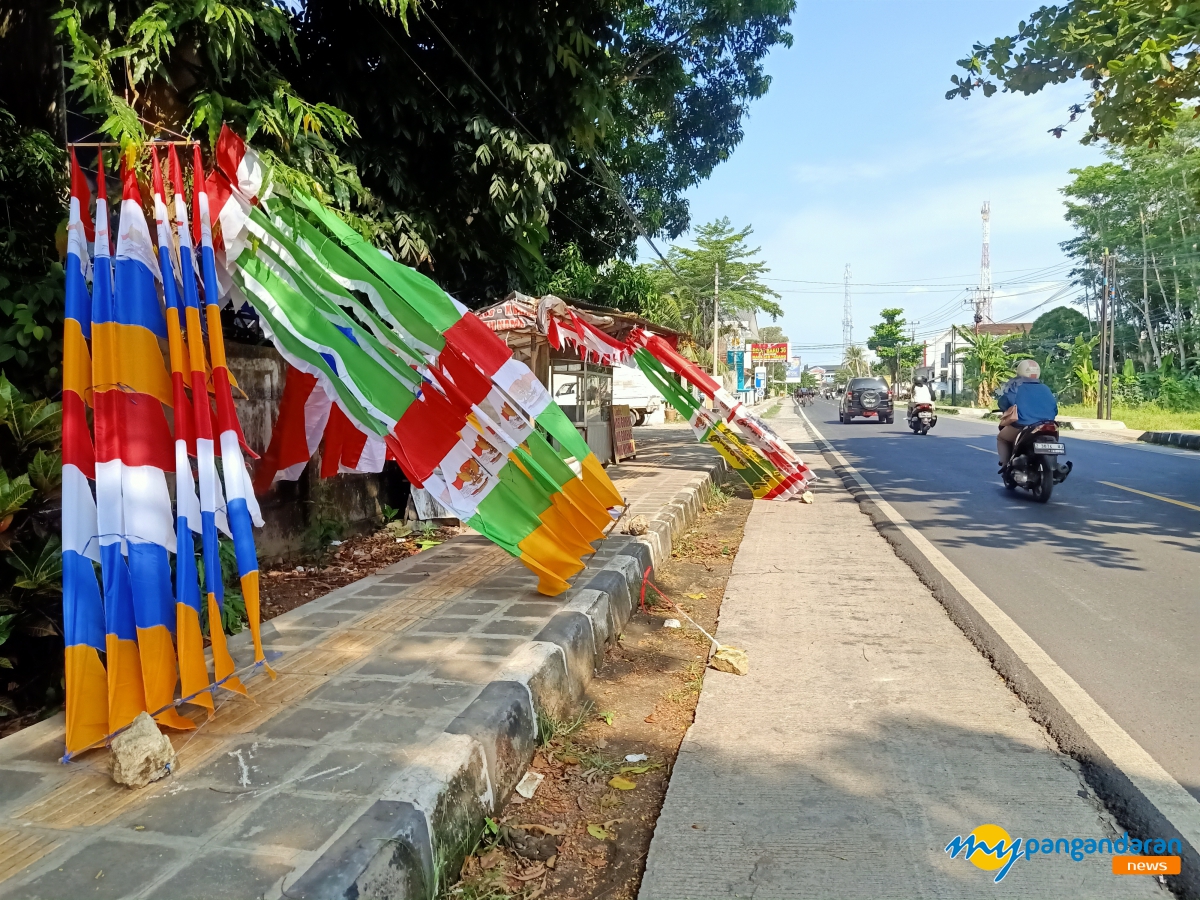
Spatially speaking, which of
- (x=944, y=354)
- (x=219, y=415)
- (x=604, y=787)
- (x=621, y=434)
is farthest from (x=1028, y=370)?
(x=944, y=354)

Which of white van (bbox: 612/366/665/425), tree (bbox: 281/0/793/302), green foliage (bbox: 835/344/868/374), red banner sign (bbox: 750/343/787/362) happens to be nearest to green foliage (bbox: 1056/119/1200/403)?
white van (bbox: 612/366/665/425)

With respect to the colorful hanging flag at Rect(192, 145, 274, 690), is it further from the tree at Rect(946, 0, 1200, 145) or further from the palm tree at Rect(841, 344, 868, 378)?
the palm tree at Rect(841, 344, 868, 378)

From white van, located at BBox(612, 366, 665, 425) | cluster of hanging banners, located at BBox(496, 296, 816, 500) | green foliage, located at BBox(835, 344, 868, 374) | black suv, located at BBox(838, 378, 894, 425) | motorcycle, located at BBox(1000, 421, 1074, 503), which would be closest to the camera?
motorcycle, located at BBox(1000, 421, 1074, 503)

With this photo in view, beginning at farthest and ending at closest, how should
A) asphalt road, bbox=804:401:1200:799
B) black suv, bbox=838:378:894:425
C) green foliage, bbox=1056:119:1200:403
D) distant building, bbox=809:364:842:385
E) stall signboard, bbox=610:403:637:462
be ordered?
distant building, bbox=809:364:842:385
green foliage, bbox=1056:119:1200:403
black suv, bbox=838:378:894:425
stall signboard, bbox=610:403:637:462
asphalt road, bbox=804:401:1200:799

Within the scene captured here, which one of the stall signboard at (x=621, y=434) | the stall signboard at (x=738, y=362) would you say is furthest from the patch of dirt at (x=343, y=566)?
the stall signboard at (x=738, y=362)

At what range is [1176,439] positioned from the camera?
1897 cm

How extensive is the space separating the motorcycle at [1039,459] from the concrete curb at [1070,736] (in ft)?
12.4

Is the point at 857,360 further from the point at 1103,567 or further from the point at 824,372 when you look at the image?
the point at 1103,567

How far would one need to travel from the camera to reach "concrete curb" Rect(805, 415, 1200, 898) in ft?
8.31

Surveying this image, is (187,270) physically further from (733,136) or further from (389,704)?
(733,136)

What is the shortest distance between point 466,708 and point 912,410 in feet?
71.7

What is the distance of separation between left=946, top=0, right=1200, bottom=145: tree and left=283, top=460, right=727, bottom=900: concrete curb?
725 cm

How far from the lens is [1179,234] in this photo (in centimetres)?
3506

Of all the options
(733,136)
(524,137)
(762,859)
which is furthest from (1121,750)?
(733,136)
